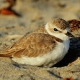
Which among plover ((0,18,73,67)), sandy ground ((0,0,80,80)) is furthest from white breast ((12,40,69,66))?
sandy ground ((0,0,80,80))

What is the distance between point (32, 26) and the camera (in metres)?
8.16

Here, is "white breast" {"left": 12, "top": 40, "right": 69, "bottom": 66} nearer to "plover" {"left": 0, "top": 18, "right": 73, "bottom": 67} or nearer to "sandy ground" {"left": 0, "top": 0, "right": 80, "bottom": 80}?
"plover" {"left": 0, "top": 18, "right": 73, "bottom": 67}

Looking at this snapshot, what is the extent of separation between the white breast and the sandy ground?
115mm

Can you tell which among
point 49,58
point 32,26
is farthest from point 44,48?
point 32,26

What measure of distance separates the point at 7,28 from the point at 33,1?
9.84 feet

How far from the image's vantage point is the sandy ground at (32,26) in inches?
188

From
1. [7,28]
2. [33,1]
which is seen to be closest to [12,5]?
[33,1]

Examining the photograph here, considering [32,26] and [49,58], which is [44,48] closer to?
[49,58]

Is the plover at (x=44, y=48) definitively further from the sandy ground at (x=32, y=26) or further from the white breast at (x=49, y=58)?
the sandy ground at (x=32, y=26)

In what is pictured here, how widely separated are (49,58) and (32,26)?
317cm

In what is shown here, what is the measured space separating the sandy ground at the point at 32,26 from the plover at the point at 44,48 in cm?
13

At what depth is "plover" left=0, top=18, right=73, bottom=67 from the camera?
5.09 m

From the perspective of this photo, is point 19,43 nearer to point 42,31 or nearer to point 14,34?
point 42,31

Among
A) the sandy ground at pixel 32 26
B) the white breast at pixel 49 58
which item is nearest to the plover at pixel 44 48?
the white breast at pixel 49 58
